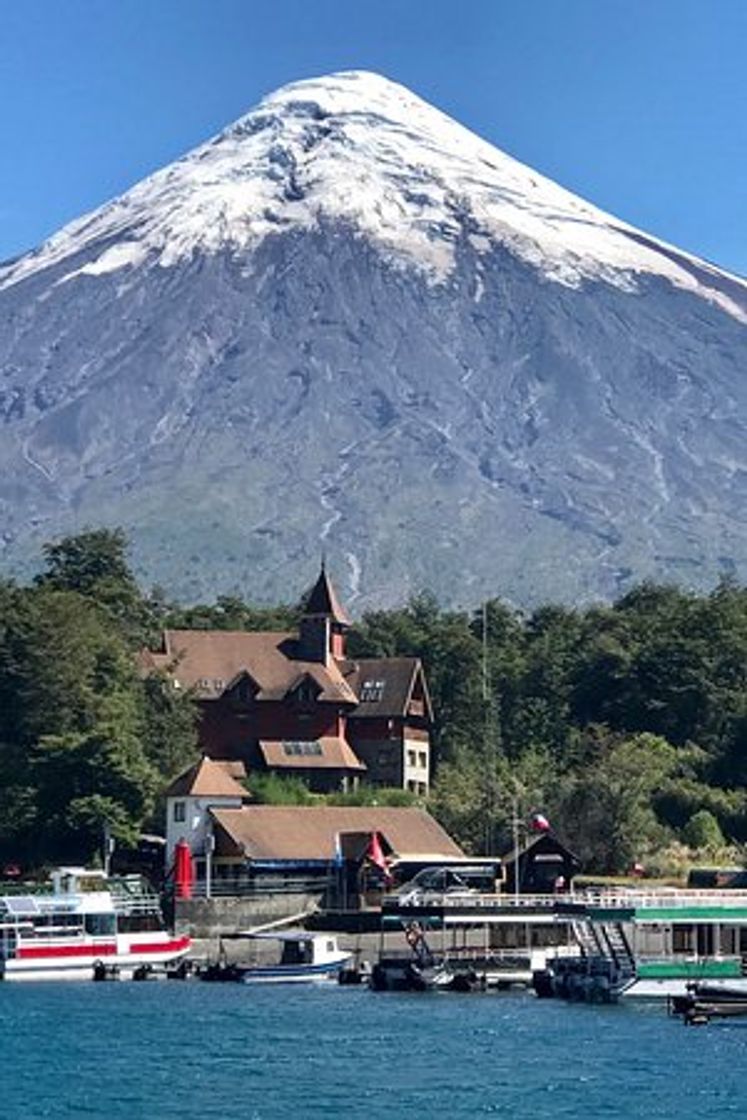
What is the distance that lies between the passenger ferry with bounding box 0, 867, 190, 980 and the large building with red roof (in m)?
28.9

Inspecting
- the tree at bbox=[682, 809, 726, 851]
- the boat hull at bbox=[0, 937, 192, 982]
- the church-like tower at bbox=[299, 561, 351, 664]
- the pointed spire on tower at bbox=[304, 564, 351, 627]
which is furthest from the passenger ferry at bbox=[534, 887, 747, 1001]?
the pointed spire on tower at bbox=[304, 564, 351, 627]

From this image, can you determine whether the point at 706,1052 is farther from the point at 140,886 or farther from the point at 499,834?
the point at 499,834

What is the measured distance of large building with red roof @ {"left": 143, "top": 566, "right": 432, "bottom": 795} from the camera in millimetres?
116375

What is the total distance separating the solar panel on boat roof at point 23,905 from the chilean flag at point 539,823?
21.4 m

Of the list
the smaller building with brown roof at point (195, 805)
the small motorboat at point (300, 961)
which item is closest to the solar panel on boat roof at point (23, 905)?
the small motorboat at point (300, 961)

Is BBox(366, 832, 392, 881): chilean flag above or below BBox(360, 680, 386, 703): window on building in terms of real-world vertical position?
below

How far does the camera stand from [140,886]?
9081 cm

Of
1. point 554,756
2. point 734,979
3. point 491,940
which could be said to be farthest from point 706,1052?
point 554,756

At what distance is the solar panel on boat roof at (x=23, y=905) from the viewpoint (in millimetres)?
83438

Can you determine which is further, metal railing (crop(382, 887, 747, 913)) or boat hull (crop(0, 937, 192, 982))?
boat hull (crop(0, 937, 192, 982))

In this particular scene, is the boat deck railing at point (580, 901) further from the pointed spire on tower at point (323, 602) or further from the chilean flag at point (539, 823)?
the pointed spire on tower at point (323, 602)

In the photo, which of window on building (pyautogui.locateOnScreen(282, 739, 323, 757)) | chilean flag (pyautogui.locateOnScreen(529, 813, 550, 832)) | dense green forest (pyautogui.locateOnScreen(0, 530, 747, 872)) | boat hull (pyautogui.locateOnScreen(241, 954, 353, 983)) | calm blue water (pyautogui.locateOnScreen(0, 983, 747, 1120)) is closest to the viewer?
calm blue water (pyautogui.locateOnScreen(0, 983, 747, 1120))

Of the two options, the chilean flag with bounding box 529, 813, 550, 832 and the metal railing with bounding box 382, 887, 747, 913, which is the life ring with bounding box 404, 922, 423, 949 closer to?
the metal railing with bounding box 382, 887, 747, 913

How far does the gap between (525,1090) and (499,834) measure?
2115 inches
